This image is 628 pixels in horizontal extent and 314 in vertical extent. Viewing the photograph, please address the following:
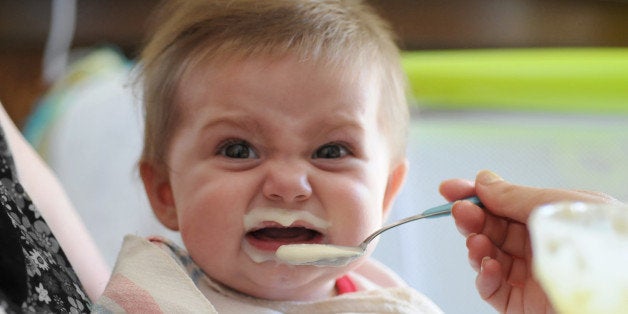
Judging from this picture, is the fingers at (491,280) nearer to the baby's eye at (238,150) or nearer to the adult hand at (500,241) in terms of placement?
the adult hand at (500,241)

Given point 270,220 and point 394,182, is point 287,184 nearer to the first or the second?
point 270,220

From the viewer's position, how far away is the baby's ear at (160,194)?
1.05m

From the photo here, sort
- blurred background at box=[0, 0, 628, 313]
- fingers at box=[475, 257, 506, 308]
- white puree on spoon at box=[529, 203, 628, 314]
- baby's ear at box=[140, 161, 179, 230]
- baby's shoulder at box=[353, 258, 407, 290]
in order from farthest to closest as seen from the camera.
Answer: blurred background at box=[0, 0, 628, 313]
baby's shoulder at box=[353, 258, 407, 290]
baby's ear at box=[140, 161, 179, 230]
fingers at box=[475, 257, 506, 308]
white puree on spoon at box=[529, 203, 628, 314]

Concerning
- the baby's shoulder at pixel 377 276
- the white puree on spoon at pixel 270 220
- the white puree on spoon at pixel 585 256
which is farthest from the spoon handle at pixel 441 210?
the white puree on spoon at pixel 585 256

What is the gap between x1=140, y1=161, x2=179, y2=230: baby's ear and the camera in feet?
3.45

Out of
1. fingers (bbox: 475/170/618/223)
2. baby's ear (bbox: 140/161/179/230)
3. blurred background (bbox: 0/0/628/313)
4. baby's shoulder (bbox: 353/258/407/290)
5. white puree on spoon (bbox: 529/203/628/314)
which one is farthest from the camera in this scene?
blurred background (bbox: 0/0/628/313)

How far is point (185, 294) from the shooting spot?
852 mm

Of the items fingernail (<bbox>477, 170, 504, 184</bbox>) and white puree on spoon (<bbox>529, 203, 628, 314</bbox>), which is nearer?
white puree on spoon (<bbox>529, 203, 628, 314</bbox>)

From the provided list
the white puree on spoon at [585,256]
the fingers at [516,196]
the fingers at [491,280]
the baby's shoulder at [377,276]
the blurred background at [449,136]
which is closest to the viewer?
the white puree on spoon at [585,256]

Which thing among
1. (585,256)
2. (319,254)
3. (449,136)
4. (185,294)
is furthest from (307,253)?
(449,136)

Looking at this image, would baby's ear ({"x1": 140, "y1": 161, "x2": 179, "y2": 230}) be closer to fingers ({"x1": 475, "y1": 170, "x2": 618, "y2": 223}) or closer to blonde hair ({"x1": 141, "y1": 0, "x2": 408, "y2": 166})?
blonde hair ({"x1": 141, "y1": 0, "x2": 408, "y2": 166})

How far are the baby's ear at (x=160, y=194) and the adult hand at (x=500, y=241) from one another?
31 cm

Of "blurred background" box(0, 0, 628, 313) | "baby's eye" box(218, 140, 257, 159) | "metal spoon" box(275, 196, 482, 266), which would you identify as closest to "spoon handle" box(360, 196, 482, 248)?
"metal spoon" box(275, 196, 482, 266)

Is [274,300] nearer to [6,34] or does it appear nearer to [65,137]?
[65,137]
